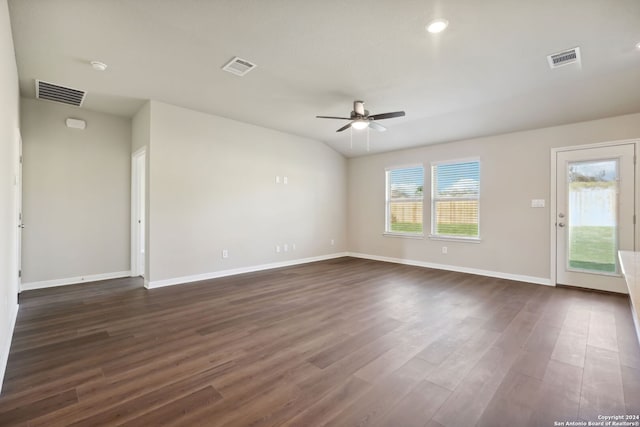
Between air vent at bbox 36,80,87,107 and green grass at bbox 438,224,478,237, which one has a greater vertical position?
air vent at bbox 36,80,87,107

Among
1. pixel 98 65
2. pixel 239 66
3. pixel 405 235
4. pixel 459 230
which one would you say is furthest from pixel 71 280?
pixel 459 230

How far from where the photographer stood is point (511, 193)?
5.14 m

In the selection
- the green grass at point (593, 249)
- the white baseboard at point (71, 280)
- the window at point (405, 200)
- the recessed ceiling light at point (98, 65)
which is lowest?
the white baseboard at point (71, 280)

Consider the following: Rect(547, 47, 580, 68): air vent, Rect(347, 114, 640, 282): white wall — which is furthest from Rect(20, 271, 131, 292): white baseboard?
Rect(547, 47, 580, 68): air vent

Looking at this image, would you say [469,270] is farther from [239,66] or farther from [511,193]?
[239,66]

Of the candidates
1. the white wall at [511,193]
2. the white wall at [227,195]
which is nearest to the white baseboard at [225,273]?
the white wall at [227,195]

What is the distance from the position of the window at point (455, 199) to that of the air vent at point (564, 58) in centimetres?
250

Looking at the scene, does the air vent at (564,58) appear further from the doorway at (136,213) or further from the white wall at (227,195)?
the doorway at (136,213)

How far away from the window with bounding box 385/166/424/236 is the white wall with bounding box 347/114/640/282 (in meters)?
0.21

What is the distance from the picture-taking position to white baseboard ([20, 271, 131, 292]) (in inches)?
174

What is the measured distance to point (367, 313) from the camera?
135 inches

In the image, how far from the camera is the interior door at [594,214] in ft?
13.7

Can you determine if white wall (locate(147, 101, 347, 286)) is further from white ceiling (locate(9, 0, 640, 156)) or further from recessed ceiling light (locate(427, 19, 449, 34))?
recessed ceiling light (locate(427, 19, 449, 34))

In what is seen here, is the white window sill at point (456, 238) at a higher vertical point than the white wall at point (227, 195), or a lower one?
lower
